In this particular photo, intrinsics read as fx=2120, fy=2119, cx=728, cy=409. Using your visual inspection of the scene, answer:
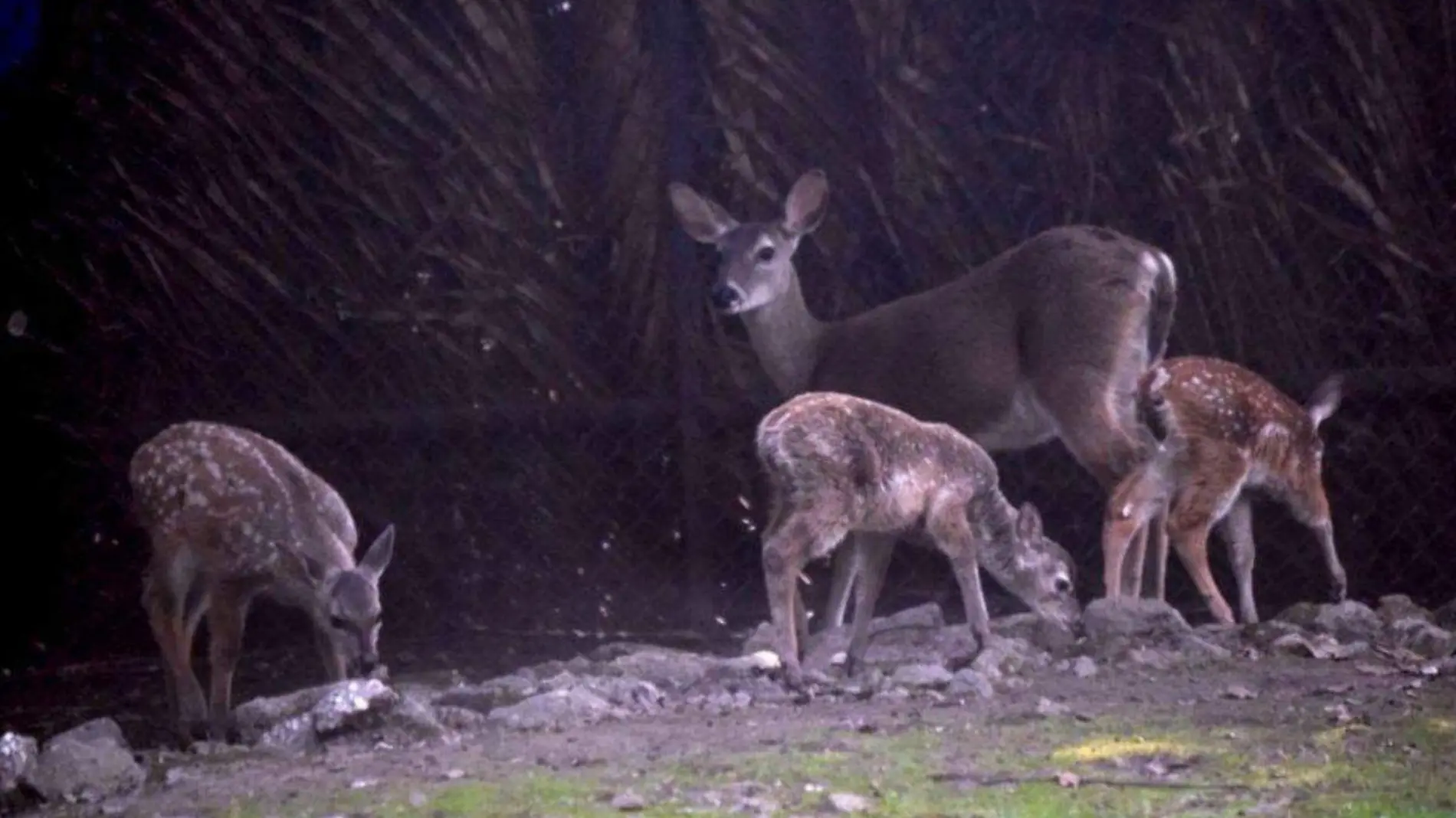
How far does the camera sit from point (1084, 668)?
5.22m

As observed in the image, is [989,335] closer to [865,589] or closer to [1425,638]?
[865,589]

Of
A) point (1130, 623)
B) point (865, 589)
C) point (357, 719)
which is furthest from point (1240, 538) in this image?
point (357, 719)

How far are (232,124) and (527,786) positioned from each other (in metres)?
4.12

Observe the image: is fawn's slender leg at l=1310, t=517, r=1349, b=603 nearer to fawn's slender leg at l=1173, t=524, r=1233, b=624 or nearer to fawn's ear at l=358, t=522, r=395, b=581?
fawn's slender leg at l=1173, t=524, r=1233, b=624

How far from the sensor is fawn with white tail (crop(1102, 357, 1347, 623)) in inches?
245

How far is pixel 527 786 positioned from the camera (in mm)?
3805

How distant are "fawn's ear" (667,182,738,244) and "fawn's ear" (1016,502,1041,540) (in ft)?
5.46

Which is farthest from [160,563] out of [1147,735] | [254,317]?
[1147,735]

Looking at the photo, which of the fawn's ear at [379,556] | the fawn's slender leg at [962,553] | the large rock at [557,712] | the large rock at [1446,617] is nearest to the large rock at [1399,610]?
the large rock at [1446,617]

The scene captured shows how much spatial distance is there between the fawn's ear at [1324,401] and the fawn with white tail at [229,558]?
2.79 meters

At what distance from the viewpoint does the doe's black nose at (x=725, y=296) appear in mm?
7125

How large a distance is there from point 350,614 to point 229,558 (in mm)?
404

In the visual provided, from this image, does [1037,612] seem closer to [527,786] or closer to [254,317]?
[527,786]

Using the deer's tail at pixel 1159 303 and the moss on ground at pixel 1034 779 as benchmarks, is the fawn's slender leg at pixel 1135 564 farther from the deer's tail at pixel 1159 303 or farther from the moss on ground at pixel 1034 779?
the moss on ground at pixel 1034 779
